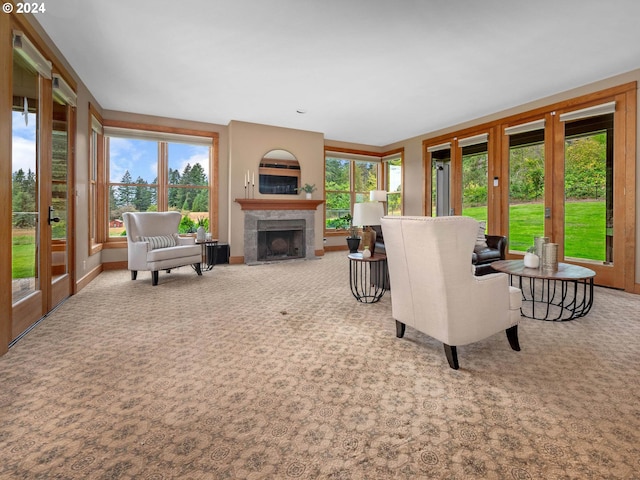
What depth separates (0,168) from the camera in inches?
90.2

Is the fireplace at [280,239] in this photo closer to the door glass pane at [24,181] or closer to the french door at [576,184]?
the door glass pane at [24,181]

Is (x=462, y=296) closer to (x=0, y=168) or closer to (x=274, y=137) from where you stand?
(x=0, y=168)

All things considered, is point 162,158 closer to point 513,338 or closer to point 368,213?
point 368,213

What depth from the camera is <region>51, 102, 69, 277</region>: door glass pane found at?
3.45 meters

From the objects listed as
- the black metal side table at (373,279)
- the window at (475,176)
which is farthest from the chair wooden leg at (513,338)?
the window at (475,176)

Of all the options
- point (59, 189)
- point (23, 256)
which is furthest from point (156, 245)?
point (23, 256)

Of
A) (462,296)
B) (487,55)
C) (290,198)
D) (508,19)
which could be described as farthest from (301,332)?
(290,198)

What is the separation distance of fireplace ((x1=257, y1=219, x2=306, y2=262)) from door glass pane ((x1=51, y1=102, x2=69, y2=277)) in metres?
3.42

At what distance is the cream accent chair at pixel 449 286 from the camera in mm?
A: 1991

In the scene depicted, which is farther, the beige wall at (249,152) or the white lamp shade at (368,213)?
the beige wall at (249,152)

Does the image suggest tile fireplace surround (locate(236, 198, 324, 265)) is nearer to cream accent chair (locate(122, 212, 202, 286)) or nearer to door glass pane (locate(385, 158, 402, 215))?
cream accent chair (locate(122, 212, 202, 286))

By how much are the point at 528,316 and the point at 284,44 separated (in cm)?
374

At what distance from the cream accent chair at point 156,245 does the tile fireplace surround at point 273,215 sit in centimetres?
139

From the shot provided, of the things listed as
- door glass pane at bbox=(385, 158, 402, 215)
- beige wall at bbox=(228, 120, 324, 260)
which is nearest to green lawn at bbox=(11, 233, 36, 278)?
beige wall at bbox=(228, 120, 324, 260)
